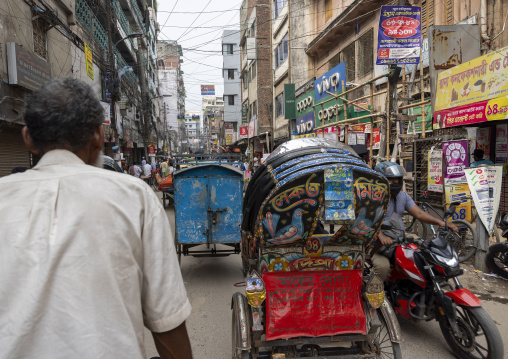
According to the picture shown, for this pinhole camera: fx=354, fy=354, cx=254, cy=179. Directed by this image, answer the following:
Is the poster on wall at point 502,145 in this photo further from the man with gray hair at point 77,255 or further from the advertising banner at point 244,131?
the advertising banner at point 244,131

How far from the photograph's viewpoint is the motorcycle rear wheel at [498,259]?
5246 mm

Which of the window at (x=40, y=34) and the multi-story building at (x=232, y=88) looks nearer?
the window at (x=40, y=34)

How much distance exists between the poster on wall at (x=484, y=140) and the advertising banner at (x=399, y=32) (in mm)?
2176

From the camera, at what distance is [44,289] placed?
3.43 ft

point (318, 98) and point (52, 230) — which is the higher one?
point (318, 98)

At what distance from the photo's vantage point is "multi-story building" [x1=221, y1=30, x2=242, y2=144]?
48.0m

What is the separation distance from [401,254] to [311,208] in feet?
5.00

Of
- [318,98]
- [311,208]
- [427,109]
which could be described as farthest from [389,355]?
[318,98]

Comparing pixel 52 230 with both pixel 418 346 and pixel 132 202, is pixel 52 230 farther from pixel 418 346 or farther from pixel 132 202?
pixel 418 346

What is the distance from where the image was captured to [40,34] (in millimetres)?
11117

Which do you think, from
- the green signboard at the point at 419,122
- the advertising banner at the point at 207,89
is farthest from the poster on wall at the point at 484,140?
the advertising banner at the point at 207,89

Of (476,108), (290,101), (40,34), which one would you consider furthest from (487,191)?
(290,101)

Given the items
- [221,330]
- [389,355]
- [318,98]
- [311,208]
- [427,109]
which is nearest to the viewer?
[311,208]

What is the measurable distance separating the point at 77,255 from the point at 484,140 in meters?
9.09
